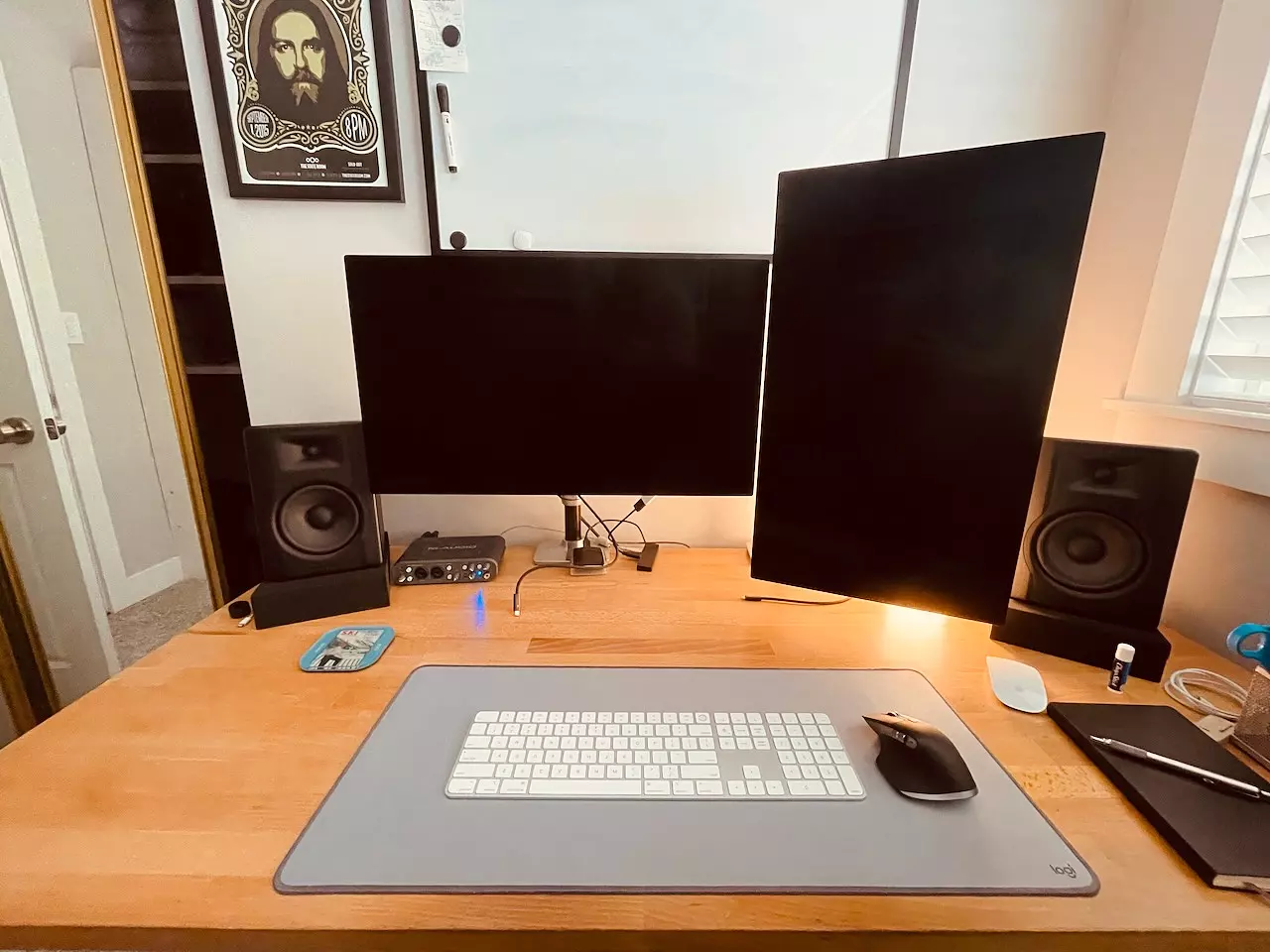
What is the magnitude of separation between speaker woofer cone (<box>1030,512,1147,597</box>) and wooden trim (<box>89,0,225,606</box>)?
163cm

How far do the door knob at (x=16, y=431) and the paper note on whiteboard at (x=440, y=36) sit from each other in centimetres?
127

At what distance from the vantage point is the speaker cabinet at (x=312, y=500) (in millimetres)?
881

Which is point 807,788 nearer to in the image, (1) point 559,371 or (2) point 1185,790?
(2) point 1185,790

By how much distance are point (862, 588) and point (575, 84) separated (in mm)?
1005

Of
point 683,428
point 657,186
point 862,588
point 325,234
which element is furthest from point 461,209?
point 862,588

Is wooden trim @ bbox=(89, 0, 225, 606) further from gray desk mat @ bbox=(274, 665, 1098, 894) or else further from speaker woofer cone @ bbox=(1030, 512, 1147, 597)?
speaker woofer cone @ bbox=(1030, 512, 1147, 597)

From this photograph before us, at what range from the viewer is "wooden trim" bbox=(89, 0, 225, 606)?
3.30 ft

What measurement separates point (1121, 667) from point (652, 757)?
0.63 m

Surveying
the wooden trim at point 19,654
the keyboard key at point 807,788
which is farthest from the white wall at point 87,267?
the keyboard key at point 807,788

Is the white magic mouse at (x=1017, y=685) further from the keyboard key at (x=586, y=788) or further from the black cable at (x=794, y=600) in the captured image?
the keyboard key at (x=586, y=788)

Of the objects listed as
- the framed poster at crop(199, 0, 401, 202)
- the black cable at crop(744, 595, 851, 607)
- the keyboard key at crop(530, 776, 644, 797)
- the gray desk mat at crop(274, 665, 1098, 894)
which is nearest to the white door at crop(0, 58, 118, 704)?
the framed poster at crop(199, 0, 401, 202)

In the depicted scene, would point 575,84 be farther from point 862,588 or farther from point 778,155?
point 862,588

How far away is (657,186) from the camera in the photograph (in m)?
1.04

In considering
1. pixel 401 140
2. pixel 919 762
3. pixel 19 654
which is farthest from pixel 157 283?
pixel 919 762
